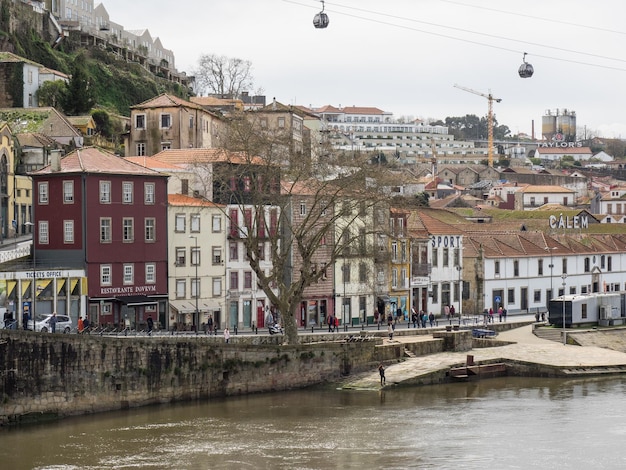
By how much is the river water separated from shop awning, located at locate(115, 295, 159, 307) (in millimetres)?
12834

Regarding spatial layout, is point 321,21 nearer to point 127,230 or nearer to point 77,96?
point 127,230

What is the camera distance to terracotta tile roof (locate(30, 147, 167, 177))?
2758 inches

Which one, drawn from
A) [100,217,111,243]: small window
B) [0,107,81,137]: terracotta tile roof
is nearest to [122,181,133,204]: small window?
[100,217,111,243]: small window

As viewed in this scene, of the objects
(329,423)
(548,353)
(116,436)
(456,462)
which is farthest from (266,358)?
(548,353)

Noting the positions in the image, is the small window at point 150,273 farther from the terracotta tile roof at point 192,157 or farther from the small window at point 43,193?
the terracotta tile roof at point 192,157

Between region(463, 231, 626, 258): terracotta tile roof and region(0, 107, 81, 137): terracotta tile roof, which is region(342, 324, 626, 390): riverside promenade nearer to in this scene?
region(463, 231, 626, 258): terracotta tile roof

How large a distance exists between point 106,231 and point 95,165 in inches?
159

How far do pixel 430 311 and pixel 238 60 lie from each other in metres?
69.1

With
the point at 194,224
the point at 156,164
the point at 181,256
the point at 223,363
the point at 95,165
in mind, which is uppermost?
the point at 156,164

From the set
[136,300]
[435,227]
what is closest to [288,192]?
[136,300]

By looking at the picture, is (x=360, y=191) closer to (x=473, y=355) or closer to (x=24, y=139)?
(x=473, y=355)

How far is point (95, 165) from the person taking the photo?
2788 inches

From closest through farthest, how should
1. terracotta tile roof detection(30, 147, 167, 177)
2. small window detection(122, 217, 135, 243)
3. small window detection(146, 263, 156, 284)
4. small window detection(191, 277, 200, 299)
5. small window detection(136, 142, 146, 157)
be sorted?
terracotta tile roof detection(30, 147, 167, 177)
small window detection(122, 217, 135, 243)
small window detection(146, 263, 156, 284)
small window detection(191, 277, 200, 299)
small window detection(136, 142, 146, 157)

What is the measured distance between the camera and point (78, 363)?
54.2m
